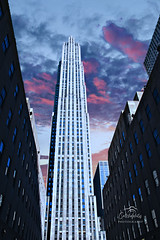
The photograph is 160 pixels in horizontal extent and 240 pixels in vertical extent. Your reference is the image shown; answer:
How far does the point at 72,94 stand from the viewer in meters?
197

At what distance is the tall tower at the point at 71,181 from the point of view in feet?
411

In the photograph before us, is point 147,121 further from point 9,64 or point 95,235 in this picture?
point 95,235

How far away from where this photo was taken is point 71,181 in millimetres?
141625

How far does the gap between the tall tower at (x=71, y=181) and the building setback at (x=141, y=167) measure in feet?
295

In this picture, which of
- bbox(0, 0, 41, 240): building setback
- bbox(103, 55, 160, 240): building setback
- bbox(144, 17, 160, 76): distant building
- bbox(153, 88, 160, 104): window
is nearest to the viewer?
bbox(0, 0, 41, 240): building setback

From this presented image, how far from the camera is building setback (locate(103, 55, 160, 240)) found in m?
27.1

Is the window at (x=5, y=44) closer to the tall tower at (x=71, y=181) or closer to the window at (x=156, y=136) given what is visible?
the window at (x=156, y=136)

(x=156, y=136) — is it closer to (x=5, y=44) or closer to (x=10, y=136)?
(x=10, y=136)

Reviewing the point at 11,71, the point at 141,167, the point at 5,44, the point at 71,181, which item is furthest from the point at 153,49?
the point at 5,44

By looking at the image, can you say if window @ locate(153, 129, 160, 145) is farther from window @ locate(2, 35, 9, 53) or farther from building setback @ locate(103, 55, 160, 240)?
window @ locate(2, 35, 9, 53)

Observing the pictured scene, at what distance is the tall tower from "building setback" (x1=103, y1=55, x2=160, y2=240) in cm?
8992

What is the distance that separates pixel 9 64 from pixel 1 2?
753 centimetres

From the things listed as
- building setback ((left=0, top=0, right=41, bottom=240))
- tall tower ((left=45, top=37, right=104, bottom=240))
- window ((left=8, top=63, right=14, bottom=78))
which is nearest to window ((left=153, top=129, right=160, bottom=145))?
building setback ((left=0, top=0, right=41, bottom=240))

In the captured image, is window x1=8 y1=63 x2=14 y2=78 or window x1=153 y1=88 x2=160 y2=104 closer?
window x1=153 y1=88 x2=160 y2=104
